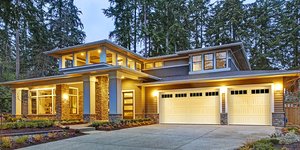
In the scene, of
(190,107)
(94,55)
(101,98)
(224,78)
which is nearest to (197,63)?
(190,107)

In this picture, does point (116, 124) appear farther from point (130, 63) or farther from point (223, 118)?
point (130, 63)

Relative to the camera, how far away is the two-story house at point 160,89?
12703 millimetres

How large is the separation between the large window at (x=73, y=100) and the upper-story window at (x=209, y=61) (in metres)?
8.66

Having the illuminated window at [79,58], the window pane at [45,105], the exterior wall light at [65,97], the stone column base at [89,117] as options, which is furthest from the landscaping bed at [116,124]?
the window pane at [45,105]

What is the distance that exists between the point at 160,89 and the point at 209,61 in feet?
12.6

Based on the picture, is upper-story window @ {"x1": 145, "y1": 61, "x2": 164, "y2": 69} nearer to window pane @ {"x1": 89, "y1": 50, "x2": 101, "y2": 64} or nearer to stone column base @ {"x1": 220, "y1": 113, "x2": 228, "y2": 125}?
window pane @ {"x1": 89, "y1": 50, "x2": 101, "y2": 64}

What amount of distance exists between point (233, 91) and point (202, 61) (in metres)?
3.44

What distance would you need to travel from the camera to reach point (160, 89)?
15.4 meters

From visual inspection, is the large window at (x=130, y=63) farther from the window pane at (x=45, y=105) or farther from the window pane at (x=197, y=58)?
the window pane at (x=45, y=105)

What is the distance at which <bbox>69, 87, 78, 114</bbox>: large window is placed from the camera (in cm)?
1697

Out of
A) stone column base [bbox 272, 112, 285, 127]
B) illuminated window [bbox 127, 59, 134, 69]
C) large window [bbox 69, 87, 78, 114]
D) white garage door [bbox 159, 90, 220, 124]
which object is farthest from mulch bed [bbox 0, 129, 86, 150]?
stone column base [bbox 272, 112, 285, 127]

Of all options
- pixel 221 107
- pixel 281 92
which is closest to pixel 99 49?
Result: pixel 221 107

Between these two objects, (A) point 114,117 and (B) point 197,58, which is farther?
(B) point 197,58

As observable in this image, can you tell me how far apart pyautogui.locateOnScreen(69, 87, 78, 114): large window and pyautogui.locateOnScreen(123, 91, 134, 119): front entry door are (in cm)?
389
